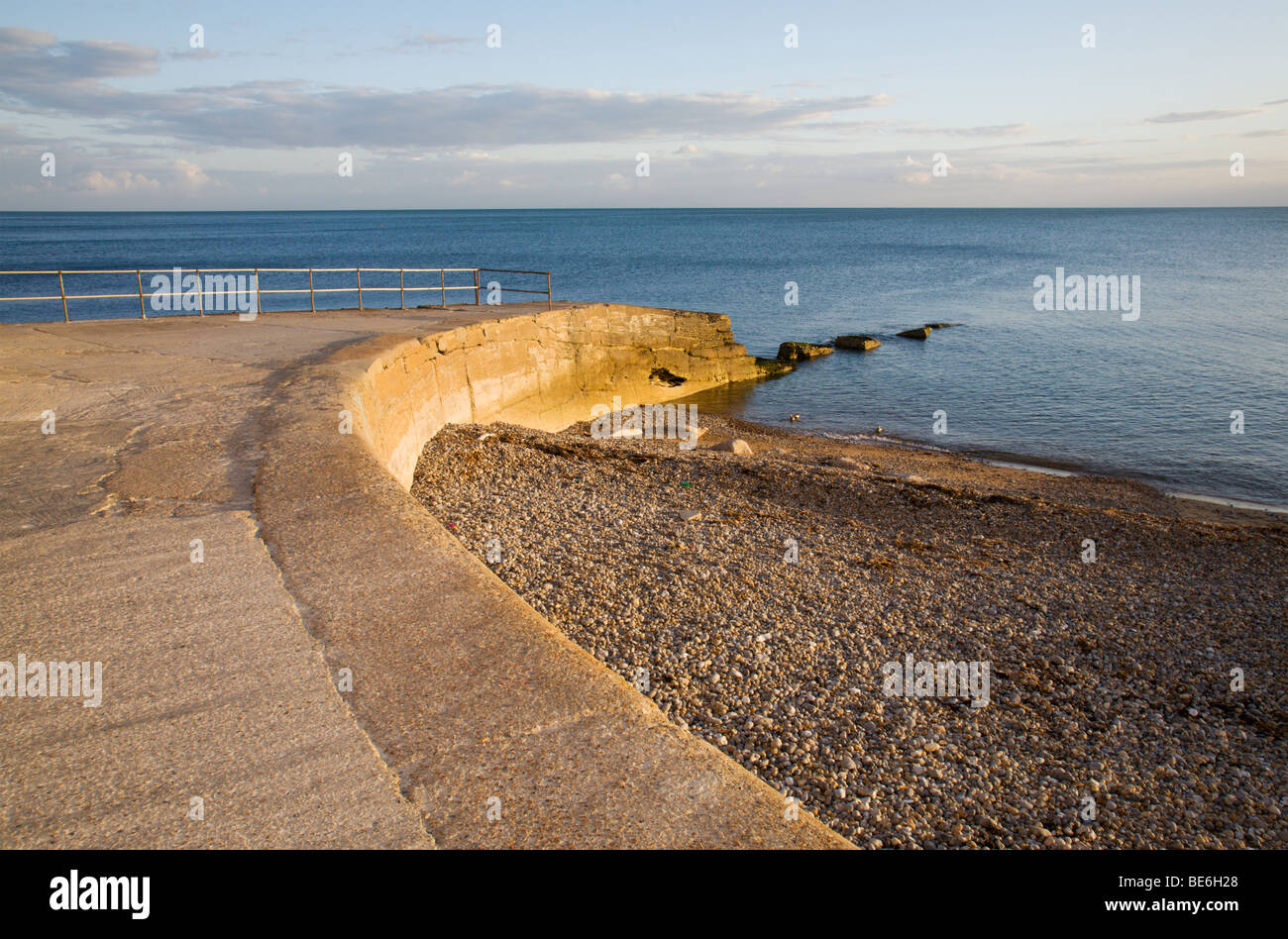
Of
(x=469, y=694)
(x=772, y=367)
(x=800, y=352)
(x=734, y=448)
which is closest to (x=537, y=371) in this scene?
(x=734, y=448)

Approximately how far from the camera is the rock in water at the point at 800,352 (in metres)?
31.0

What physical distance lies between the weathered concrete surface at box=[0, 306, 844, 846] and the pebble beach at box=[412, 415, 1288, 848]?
1.87m

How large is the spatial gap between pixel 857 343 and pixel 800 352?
3.71m

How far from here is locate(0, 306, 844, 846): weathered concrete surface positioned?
119 inches

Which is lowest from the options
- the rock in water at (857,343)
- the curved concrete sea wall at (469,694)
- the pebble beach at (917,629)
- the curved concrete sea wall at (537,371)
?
the pebble beach at (917,629)

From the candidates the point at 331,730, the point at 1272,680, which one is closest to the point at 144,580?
the point at 331,730

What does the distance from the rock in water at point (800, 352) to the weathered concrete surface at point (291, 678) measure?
80.3 feet

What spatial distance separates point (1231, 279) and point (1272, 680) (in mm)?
62612

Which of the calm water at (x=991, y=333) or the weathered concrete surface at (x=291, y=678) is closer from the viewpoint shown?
the weathered concrete surface at (x=291, y=678)

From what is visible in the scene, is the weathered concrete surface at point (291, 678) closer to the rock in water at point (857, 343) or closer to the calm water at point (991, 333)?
the calm water at point (991, 333)

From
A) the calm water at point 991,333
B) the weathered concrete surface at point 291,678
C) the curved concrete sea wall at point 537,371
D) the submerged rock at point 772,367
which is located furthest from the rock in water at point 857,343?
the weathered concrete surface at point 291,678

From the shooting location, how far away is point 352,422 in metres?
8.63

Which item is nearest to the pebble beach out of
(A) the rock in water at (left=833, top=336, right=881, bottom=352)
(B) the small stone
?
(B) the small stone
